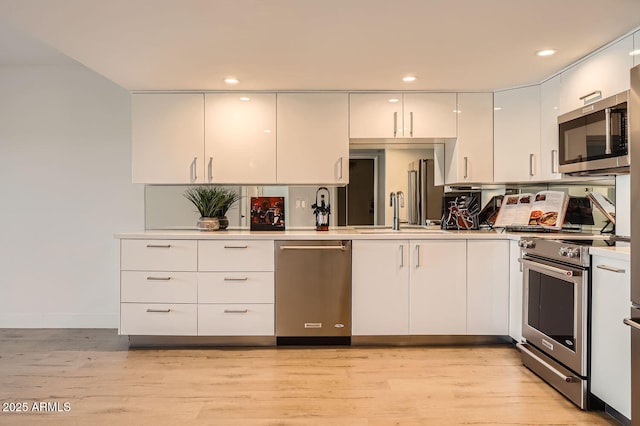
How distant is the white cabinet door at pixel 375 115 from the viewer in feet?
12.3

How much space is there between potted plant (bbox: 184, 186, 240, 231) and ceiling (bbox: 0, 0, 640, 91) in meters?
0.90

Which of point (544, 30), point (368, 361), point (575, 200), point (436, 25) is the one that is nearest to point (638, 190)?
point (544, 30)

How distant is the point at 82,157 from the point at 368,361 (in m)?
3.08

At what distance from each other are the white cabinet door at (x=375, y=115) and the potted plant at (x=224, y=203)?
118 cm

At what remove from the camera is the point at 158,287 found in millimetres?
3424

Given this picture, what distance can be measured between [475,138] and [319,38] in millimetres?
1781

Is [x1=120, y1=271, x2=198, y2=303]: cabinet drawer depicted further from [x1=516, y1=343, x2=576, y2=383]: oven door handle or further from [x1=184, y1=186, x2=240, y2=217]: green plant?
[x1=516, y1=343, x2=576, y2=383]: oven door handle

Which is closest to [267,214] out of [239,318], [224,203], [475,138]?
[224,203]

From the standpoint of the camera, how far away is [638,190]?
1.94 meters

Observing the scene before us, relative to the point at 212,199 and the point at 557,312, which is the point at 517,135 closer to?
the point at 557,312

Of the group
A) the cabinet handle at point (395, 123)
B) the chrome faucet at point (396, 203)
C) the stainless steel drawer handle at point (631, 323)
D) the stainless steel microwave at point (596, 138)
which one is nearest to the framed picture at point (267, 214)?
the chrome faucet at point (396, 203)

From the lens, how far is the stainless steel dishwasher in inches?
135

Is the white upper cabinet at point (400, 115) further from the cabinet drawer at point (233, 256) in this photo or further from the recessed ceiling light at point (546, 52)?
the cabinet drawer at point (233, 256)

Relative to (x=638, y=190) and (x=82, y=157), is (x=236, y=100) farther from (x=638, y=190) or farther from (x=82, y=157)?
(x=638, y=190)
